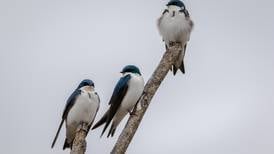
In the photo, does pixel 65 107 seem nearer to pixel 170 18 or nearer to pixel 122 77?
pixel 122 77

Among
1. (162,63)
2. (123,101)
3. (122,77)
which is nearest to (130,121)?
(162,63)

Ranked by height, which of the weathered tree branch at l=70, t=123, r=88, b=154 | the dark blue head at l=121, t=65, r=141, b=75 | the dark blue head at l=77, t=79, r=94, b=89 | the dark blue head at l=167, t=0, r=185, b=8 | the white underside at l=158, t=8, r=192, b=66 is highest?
the dark blue head at l=167, t=0, r=185, b=8

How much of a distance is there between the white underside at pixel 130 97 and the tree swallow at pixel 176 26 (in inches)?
52.2

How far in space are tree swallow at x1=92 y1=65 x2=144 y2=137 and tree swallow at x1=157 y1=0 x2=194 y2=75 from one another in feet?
4.36

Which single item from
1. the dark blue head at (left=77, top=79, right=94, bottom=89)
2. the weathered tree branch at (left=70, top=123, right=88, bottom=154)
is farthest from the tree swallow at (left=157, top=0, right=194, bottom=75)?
the weathered tree branch at (left=70, top=123, right=88, bottom=154)

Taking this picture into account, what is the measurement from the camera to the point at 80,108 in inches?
472

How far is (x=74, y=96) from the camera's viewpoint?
1226 centimetres

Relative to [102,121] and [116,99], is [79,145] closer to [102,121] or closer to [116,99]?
[102,121]

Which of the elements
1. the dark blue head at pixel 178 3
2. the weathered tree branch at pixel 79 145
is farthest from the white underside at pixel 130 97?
the dark blue head at pixel 178 3

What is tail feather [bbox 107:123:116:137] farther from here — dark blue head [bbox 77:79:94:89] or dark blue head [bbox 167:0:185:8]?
dark blue head [bbox 167:0:185:8]

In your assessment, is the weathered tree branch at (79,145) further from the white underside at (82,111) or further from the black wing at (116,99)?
the white underside at (82,111)

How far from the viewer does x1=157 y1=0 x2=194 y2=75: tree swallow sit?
12.6 meters

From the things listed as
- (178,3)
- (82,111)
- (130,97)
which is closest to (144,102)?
(130,97)

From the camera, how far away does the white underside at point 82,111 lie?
1194cm
